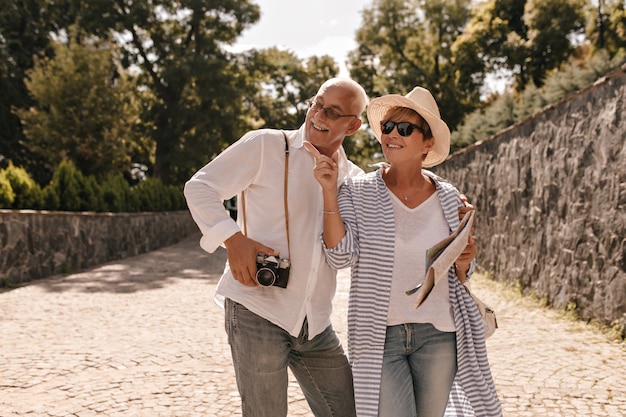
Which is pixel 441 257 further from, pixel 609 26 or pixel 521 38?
pixel 521 38

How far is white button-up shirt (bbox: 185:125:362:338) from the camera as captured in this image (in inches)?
90.2

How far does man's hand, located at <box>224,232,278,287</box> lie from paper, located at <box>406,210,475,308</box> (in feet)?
1.91

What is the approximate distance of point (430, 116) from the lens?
8.41 ft

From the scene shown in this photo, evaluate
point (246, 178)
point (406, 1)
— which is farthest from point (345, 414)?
point (406, 1)

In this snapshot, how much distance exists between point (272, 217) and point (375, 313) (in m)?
0.58

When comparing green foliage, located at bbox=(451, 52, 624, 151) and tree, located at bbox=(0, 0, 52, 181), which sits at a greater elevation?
tree, located at bbox=(0, 0, 52, 181)

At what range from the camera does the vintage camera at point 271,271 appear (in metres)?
2.19

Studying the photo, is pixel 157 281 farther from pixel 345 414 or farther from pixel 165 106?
pixel 165 106

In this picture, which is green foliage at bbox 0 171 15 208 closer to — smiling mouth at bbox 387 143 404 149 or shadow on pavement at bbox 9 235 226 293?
shadow on pavement at bbox 9 235 226 293

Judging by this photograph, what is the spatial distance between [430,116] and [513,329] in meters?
4.97

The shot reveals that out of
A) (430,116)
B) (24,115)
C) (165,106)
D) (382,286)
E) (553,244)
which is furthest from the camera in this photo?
(165,106)

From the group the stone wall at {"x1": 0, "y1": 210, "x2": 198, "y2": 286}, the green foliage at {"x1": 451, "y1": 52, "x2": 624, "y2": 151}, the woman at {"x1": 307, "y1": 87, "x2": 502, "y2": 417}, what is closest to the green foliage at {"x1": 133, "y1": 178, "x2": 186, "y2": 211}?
the stone wall at {"x1": 0, "y1": 210, "x2": 198, "y2": 286}

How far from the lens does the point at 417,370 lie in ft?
A: 7.73

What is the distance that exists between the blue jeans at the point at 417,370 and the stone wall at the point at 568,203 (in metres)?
4.45
